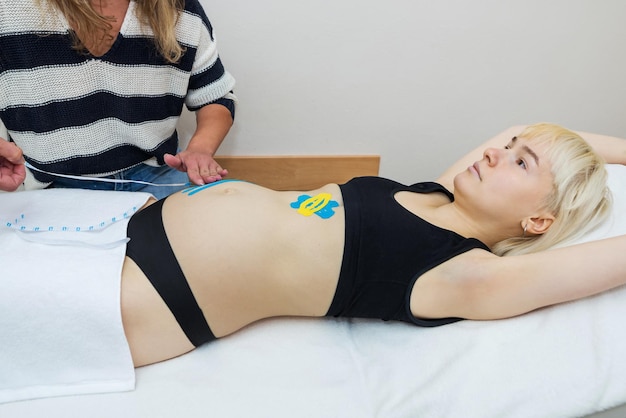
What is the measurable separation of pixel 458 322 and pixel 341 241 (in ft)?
0.84

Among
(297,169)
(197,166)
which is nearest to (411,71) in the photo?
(297,169)

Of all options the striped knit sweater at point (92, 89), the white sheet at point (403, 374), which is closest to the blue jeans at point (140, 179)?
the striped knit sweater at point (92, 89)

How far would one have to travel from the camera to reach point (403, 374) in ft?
2.64

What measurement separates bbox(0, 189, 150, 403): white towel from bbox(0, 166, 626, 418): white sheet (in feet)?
0.10

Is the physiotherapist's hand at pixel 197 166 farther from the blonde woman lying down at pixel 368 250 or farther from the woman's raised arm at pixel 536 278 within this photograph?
the woman's raised arm at pixel 536 278

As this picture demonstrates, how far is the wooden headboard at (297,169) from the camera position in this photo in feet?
4.83

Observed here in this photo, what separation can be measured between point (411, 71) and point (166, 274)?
0.99m

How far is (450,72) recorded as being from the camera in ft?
4.81

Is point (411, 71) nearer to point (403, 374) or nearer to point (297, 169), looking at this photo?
point (297, 169)

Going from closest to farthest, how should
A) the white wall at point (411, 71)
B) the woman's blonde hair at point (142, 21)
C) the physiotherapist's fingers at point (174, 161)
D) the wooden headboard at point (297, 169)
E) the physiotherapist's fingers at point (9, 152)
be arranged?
the physiotherapist's fingers at point (9, 152) < the woman's blonde hair at point (142, 21) < the physiotherapist's fingers at point (174, 161) < the white wall at point (411, 71) < the wooden headboard at point (297, 169)

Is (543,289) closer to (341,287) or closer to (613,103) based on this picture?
(341,287)

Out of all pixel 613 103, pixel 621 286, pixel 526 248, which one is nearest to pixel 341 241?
pixel 526 248

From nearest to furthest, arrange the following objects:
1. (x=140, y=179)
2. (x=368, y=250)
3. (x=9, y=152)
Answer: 1. (x=9, y=152)
2. (x=368, y=250)
3. (x=140, y=179)

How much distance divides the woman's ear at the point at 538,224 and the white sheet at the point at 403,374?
152 millimetres
